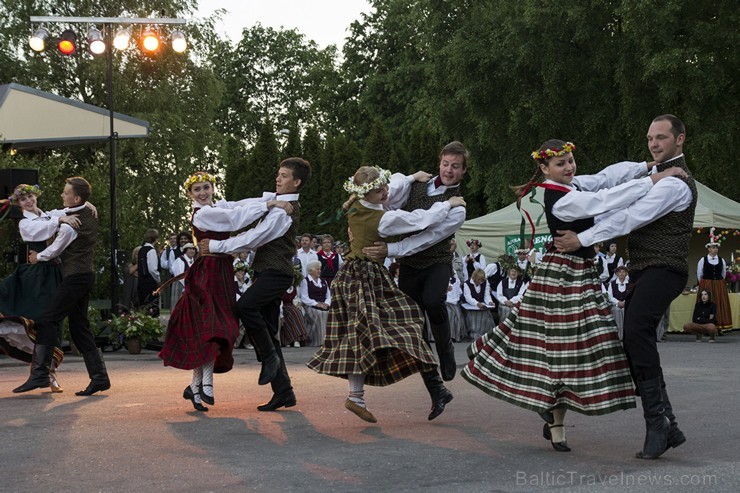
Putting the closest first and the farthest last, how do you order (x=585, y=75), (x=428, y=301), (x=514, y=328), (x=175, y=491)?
1. (x=175, y=491)
2. (x=514, y=328)
3. (x=428, y=301)
4. (x=585, y=75)

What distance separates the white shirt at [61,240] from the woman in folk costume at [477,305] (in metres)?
10.3

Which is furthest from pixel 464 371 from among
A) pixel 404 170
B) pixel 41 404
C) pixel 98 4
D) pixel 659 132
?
pixel 98 4

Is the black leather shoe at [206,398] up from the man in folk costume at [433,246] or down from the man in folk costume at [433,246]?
down

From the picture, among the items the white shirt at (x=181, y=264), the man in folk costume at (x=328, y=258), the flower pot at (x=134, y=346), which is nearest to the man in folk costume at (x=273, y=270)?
the flower pot at (x=134, y=346)

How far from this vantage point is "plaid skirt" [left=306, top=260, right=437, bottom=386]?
24.2ft

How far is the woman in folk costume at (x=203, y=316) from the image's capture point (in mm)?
8164

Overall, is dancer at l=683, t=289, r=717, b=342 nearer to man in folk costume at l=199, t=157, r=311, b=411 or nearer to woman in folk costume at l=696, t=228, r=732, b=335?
woman in folk costume at l=696, t=228, r=732, b=335

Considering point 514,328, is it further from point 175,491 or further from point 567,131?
point 567,131

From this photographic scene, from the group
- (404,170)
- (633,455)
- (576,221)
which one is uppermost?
(404,170)

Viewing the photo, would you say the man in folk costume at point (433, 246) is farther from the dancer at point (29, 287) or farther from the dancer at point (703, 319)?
the dancer at point (703, 319)

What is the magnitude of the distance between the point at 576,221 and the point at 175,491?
267 cm

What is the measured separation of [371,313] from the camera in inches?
292

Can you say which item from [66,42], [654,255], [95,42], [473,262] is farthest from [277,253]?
[473,262]

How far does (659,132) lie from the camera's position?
6352 millimetres
